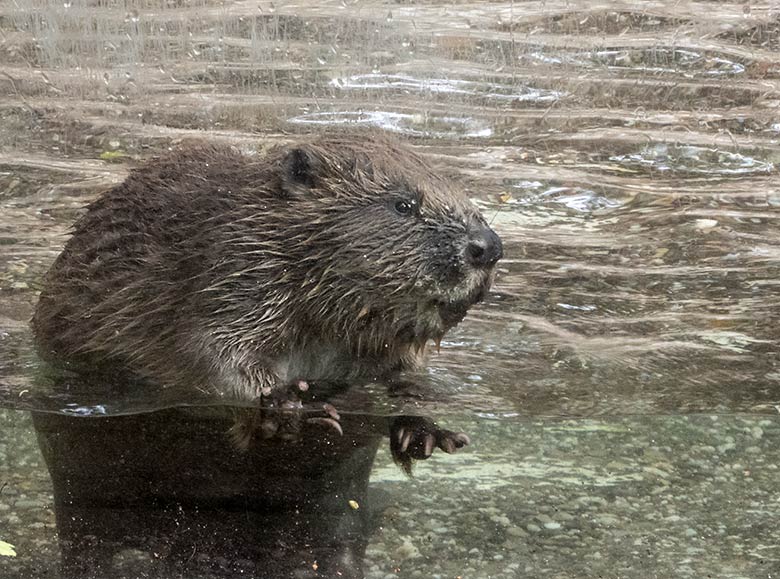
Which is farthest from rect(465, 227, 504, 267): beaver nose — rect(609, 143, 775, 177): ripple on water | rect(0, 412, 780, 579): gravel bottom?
rect(609, 143, 775, 177): ripple on water

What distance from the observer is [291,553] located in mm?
3734

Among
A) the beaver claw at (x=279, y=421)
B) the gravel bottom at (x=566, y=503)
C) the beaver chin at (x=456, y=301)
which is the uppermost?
the beaver chin at (x=456, y=301)

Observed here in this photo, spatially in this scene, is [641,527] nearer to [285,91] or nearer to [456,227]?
[456,227]

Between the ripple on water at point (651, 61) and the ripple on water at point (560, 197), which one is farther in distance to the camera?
the ripple on water at point (651, 61)

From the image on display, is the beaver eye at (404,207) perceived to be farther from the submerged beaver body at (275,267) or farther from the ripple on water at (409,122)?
the ripple on water at (409,122)

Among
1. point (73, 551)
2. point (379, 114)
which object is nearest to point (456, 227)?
point (73, 551)

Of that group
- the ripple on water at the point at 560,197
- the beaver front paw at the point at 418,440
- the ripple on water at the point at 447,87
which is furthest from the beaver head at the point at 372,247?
the ripple on water at the point at 447,87

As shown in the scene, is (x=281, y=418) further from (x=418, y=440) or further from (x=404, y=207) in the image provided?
(x=404, y=207)

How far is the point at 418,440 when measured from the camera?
176 inches

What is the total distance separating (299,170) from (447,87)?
3872 mm

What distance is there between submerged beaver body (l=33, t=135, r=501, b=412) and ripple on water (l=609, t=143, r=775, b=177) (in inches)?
131

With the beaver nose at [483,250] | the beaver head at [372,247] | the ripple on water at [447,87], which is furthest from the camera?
the ripple on water at [447,87]

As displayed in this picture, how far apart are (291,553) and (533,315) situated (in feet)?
7.19

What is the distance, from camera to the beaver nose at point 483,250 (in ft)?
13.3
